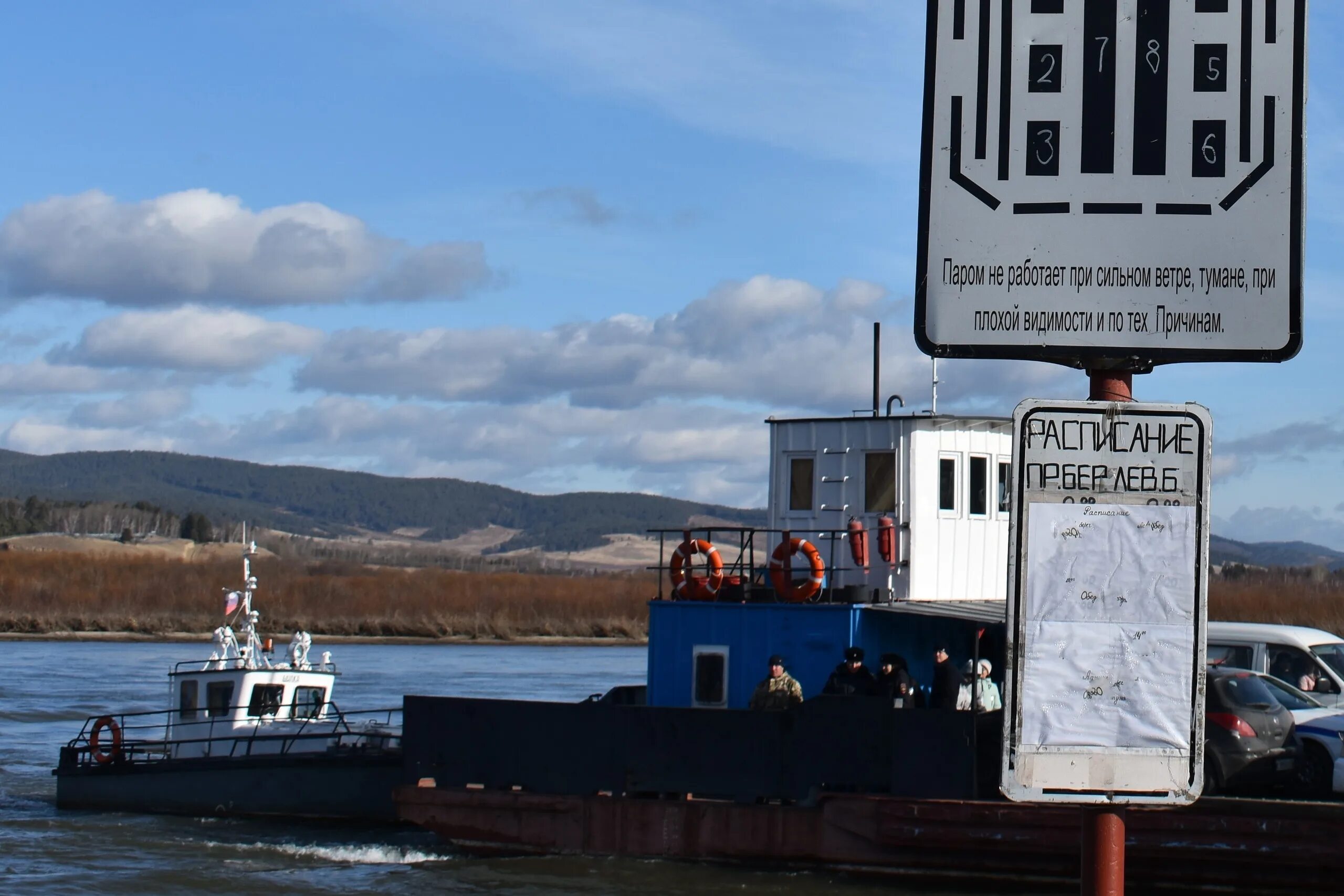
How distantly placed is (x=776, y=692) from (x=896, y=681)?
51.1 inches

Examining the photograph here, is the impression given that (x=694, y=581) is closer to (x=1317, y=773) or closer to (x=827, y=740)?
(x=827, y=740)

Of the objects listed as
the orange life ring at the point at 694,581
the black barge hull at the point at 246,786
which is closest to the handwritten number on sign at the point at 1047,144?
the orange life ring at the point at 694,581

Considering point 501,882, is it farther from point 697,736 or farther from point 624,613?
point 624,613

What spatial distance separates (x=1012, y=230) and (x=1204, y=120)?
1.43 ft

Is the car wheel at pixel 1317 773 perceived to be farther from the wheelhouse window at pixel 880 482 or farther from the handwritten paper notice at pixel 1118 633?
the handwritten paper notice at pixel 1118 633

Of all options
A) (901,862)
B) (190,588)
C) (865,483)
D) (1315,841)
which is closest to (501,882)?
(901,862)

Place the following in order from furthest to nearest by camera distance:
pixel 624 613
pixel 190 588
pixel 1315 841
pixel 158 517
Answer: pixel 158 517 < pixel 190 588 < pixel 624 613 < pixel 1315 841

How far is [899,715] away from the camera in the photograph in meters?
15.9

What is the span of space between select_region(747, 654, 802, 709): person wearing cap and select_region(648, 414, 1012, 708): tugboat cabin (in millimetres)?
1124

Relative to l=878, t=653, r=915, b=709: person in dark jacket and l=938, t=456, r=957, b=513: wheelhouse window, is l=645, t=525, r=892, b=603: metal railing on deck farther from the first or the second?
l=878, t=653, r=915, b=709: person in dark jacket

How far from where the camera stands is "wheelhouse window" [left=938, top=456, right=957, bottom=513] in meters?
19.6

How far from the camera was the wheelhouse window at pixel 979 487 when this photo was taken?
64.8ft

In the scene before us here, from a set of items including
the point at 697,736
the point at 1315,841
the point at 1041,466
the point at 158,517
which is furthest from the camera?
the point at 158,517

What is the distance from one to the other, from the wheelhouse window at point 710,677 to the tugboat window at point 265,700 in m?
9.28
